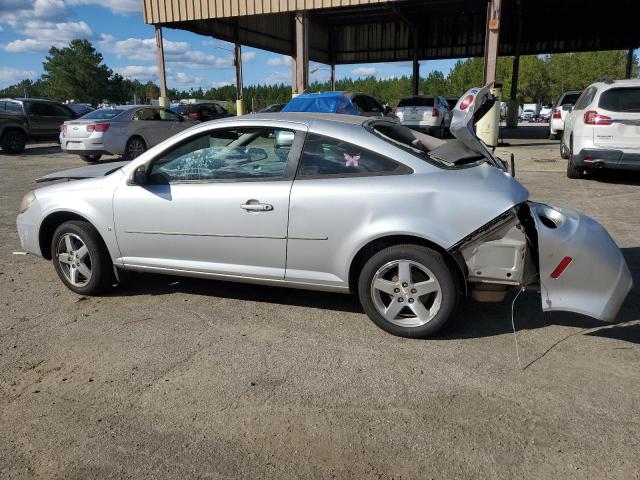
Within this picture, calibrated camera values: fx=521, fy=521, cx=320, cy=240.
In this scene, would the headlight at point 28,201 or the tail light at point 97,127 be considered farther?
the tail light at point 97,127

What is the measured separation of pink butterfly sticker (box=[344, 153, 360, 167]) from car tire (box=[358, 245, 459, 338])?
65 centimetres

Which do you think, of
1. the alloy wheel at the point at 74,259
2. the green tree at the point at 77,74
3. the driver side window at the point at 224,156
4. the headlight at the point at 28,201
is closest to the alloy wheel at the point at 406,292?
the driver side window at the point at 224,156

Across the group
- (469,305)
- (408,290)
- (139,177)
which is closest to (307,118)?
(139,177)

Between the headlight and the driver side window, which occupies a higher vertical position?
the driver side window

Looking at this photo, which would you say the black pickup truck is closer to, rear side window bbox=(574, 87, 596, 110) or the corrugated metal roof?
the corrugated metal roof

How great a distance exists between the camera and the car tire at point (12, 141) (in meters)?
16.7

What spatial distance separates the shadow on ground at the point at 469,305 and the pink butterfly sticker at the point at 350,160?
1196 mm

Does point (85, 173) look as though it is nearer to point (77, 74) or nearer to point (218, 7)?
point (218, 7)

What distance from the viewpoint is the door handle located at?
373 centimetres

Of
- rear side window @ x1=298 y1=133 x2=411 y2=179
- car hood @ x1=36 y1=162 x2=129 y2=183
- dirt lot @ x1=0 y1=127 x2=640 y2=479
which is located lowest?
dirt lot @ x1=0 y1=127 x2=640 y2=479

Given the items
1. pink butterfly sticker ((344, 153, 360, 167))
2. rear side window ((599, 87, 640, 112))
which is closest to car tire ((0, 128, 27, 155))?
pink butterfly sticker ((344, 153, 360, 167))

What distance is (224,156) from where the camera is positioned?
13.4 ft

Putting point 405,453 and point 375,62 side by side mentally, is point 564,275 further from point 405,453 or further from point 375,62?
point 375,62

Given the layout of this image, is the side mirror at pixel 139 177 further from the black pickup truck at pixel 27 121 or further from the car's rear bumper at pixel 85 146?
the black pickup truck at pixel 27 121
